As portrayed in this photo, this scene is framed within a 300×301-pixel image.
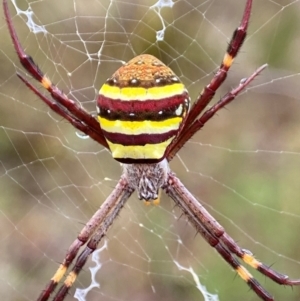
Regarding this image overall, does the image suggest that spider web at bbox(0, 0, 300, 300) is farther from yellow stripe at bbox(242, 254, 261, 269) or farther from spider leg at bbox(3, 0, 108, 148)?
spider leg at bbox(3, 0, 108, 148)

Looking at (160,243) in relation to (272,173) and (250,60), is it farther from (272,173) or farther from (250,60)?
(250,60)

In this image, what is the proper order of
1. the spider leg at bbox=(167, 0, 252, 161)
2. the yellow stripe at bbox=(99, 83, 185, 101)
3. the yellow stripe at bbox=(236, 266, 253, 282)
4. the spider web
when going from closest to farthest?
the yellow stripe at bbox=(99, 83, 185, 101), the spider leg at bbox=(167, 0, 252, 161), the yellow stripe at bbox=(236, 266, 253, 282), the spider web

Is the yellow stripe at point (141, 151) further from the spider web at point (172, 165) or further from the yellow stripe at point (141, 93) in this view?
the spider web at point (172, 165)

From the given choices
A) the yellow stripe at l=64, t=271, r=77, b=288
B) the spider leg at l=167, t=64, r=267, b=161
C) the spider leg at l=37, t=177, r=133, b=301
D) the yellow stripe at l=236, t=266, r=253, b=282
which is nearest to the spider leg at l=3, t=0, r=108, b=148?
the spider leg at l=167, t=64, r=267, b=161

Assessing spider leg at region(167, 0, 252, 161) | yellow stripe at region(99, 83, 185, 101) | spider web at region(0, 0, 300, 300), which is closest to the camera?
yellow stripe at region(99, 83, 185, 101)

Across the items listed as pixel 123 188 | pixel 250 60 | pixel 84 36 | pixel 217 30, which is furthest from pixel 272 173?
pixel 84 36

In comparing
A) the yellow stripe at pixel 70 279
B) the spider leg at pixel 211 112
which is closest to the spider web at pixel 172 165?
the yellow stripe at pixel 70 279
